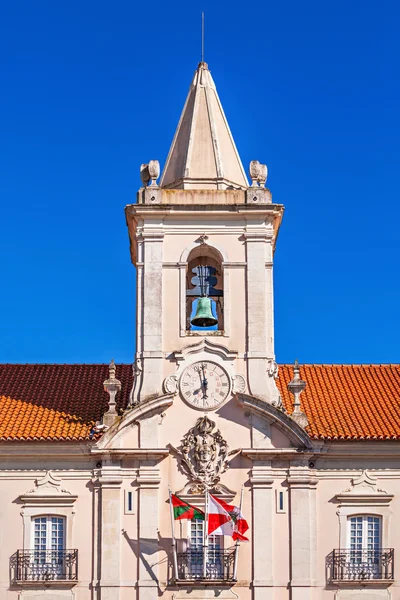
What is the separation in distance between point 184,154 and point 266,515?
1102 centimetres

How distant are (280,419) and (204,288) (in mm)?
4813

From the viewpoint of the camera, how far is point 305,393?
4541 cm

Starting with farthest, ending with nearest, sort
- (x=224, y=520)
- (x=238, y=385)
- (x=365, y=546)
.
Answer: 1. (x=238, y=385)
2. (x=365, y=546)
3. (x=224, y=520)

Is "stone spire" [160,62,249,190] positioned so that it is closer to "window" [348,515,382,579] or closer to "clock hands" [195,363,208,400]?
"clock hands" [195,363,208,400]

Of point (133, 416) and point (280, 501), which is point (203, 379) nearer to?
point (133, 416)

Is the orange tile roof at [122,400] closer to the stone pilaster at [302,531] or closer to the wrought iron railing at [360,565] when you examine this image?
the stone pilaster at [302,531]

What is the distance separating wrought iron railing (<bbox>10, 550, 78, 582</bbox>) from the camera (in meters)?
41.7

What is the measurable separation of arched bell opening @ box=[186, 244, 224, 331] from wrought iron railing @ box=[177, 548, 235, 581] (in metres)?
6.48

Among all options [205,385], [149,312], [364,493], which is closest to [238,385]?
[205,385]

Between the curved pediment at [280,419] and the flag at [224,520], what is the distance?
8.59 ft

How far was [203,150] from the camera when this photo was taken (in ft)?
149

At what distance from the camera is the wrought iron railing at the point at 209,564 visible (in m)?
41.5

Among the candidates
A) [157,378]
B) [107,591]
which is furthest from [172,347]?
[107,591]

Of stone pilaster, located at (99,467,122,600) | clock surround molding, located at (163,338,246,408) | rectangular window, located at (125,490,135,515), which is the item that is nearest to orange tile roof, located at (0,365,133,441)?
stone pilaster, located at (99,467,122,600)
